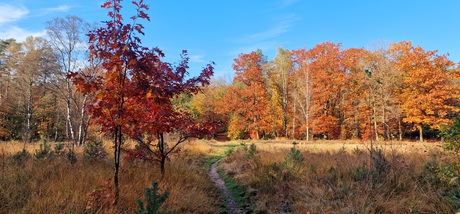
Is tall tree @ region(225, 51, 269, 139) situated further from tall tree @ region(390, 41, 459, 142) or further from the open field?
the open field

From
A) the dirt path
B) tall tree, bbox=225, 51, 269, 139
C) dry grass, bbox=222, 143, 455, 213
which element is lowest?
the dirt path

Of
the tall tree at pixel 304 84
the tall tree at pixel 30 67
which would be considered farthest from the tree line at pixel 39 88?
the tall tree at pixel 304 84

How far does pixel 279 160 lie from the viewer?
7.85 meters

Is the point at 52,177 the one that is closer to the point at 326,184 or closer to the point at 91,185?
the point at 91,185

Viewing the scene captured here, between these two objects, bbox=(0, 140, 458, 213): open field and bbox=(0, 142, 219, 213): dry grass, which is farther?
bbox=(0, 140, 458, 213): open field

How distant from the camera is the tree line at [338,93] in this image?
82.2ft

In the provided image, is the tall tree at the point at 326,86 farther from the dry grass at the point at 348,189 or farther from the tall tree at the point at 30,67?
the tall tree at the point at 30,67

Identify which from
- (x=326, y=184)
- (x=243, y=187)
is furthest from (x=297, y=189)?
(x=243, y=187)

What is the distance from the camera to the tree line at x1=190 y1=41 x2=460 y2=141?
25062 millimetres

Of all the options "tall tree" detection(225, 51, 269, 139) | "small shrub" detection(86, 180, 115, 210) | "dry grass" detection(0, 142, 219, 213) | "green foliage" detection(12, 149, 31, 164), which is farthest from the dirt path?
"tall tree" detection(225, 51, 269, 139)

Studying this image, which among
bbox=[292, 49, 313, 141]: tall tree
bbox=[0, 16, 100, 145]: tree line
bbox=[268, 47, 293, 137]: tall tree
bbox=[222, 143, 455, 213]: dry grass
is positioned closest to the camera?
bbox=[222, 143, 455, 213]: dry grass

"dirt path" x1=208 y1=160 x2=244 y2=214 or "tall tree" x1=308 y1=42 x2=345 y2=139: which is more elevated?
"tall tree" x1=308 y1=42 x2=345 y2=139

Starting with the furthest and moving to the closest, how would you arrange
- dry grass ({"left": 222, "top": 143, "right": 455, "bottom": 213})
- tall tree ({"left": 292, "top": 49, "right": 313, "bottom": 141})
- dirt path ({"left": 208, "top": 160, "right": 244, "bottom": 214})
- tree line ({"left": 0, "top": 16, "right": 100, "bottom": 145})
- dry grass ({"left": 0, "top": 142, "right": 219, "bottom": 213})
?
tall tree ({"left": 292, "top": 49, "right": 313, "bottom": 141}) → tree line ({"left": 0, "top": 16, "right": 100, "bottom": 145}) → dirt path ({"left": 208, "top": 160, "right": 244, "bottom": 214}) → dry grass ({"left": 222, "top": 143, "right": 455, "bottom": 213}) → dry grass ({"left": 0, "top": 142, "right": 219, "bottom": 213})

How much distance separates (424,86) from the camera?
83.4 feet
